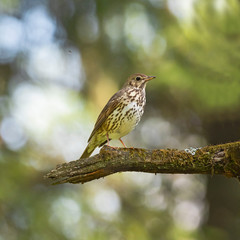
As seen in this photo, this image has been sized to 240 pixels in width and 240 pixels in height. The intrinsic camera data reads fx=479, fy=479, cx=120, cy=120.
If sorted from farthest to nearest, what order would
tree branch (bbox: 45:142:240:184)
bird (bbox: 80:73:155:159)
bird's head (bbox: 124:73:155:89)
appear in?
bird's head (bbox: 124:73:155:89) → bird (bbox: 80:73:155:159) → tree branch (bbox: 45:142:240:184)

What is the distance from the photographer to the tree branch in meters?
3.91

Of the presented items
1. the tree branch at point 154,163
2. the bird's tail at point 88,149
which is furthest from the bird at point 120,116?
the tree branch at point 154,163

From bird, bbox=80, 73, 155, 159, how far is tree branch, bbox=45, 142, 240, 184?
48.8 inches

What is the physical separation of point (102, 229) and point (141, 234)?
65cm

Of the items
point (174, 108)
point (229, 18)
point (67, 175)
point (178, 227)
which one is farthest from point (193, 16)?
point (67, 175)

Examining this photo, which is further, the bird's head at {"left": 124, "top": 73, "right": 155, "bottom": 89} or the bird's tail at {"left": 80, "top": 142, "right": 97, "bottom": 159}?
the bird's head at {"left": 124, "top": 73, "right": 155, "bottom": 89}

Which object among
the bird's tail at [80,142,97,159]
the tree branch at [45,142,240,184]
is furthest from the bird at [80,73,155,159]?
the tree branch at [45,142,240,184]

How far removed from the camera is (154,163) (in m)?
3.97

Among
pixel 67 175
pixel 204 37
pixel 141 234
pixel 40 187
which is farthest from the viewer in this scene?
pixel 40 187

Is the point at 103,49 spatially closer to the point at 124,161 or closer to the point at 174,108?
the point at 174,108

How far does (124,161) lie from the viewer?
13.1 ft

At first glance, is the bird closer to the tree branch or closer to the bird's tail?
the bird's tail

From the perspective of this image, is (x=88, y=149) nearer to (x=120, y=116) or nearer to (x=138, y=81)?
(x=120, y=116)

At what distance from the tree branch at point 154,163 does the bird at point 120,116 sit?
1241 mm
